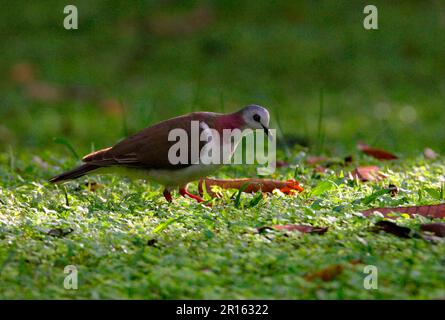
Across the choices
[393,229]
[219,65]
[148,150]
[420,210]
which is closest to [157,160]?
[148,150]

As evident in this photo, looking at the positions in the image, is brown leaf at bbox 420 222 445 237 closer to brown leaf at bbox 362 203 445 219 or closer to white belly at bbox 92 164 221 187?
brown leaf at bbox 362 203 445 219

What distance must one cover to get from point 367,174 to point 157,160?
1.50 meters

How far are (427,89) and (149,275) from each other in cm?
837

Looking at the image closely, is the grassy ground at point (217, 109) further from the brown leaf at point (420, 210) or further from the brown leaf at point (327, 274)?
the brown leaf at point (420, 210)

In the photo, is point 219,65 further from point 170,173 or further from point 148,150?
point 170,173

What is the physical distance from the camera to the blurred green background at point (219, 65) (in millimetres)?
10789

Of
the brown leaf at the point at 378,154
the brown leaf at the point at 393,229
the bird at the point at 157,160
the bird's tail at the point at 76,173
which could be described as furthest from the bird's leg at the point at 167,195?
the brown leaf at the point at 378,154

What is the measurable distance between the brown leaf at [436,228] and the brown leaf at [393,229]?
0.37 ft

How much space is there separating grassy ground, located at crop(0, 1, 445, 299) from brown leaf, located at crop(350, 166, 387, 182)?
0.49 ft

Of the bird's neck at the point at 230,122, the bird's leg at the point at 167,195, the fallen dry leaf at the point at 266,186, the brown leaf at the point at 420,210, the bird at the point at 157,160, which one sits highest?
the bird's neck at the point at 230,122

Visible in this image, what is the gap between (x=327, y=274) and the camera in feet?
13.1
